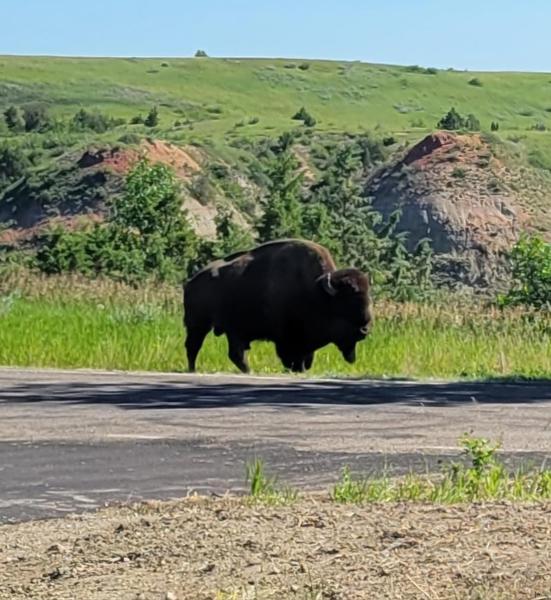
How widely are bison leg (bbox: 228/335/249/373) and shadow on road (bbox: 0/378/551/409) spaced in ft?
10.3

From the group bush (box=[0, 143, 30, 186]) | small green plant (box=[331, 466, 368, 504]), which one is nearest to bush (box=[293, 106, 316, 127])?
bush (box=[0, 143, 30, 186])

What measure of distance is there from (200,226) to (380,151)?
22685 mm

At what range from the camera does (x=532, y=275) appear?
35438 millimetres

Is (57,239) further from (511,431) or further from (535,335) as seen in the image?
(511,431)

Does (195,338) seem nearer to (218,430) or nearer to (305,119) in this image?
(218,430)

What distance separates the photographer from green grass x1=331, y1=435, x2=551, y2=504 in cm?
930

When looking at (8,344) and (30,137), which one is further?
(30,137)

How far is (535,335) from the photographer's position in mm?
23922

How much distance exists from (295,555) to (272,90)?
5701 inches

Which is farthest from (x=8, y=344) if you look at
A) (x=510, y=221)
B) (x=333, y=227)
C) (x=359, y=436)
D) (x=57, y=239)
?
(x=510, y=221)

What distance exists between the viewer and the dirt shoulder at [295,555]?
727 cm

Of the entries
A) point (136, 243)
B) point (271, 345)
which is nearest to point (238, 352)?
point (271, 345)

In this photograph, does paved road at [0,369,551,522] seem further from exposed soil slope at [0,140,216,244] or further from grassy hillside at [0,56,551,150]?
grassy hillside at [0,56,551,150]

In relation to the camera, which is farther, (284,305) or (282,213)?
(282,213)
